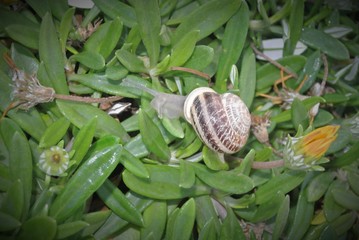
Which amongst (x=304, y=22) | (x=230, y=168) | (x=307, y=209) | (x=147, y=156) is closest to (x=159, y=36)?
(x=147, y=156)

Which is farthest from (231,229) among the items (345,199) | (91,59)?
(91,59)

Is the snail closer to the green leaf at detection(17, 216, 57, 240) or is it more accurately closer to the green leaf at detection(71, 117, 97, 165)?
the green leaf at detection(71, 117, 97, 165)

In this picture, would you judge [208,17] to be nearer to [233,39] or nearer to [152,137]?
[233,39]

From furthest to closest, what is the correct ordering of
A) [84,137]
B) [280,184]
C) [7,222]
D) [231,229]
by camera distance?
[280,184] → [231,229] → [84,137] → [7,222]

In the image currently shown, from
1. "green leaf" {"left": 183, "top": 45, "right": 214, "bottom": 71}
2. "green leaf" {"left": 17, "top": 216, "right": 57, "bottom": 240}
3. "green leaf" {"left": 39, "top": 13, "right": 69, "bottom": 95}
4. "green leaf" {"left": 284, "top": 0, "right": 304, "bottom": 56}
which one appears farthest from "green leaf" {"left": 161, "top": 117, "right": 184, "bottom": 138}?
"green leaf" {"left": 284, "top": 0, "right": 304, "bottom": 56}

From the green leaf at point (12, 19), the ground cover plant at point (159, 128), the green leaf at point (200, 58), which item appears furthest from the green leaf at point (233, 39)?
the green leaf at point (12, 19)

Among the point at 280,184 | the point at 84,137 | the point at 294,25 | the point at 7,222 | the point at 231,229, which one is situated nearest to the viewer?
the point at 7,222
